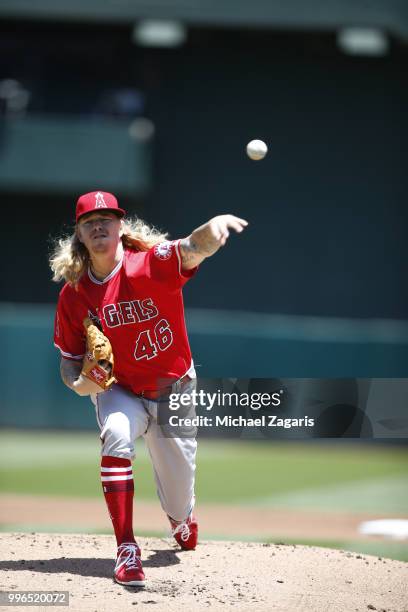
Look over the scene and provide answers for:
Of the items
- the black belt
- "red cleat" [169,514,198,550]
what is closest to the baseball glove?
the black belt

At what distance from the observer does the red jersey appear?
5.08 metres

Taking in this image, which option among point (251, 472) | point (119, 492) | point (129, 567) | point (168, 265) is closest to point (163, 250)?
point (168, 265)

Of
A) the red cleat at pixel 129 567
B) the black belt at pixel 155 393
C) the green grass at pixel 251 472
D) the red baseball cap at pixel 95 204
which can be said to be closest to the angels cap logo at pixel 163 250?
the red baseball cap at pixel 95 204

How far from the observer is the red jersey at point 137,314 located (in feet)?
16.7

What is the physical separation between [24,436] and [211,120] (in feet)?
24.0

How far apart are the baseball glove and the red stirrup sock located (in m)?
0.39

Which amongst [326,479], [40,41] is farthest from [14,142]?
→ [326,479]

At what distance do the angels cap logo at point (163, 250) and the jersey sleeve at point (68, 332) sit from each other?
1.76 feet

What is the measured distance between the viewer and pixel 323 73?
17984mm

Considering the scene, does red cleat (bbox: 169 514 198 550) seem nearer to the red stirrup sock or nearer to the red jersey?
the red stirrup sock

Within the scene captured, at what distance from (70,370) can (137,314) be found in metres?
0.46

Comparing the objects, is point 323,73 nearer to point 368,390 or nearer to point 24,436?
point 24,436

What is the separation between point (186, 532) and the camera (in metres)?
5.64

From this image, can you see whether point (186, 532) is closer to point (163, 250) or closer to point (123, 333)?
point (123, 333)
